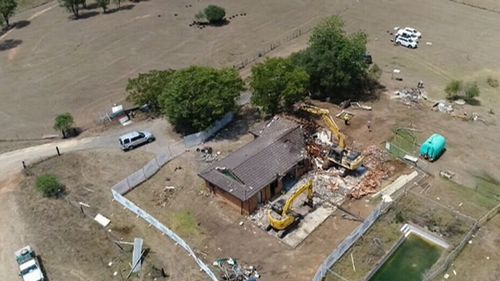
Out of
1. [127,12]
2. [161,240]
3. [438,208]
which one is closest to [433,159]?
[438,208]

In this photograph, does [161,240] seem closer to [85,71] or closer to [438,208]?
[438,208]

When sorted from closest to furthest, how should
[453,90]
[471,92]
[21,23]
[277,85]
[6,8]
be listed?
[277,85] < [471,92] < [453,90] < [6,8] < [21,23]

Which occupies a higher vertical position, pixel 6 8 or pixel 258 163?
pixel 6 8

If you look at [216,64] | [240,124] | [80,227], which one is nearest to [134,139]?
[240,124]

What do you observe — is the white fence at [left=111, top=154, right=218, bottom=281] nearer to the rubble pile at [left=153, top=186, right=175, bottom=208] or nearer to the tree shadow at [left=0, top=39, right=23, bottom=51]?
the rubble pile at [left=153, top=186, right=175, bottom=208]

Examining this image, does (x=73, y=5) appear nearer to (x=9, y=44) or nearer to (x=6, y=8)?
(x=6, y=8)

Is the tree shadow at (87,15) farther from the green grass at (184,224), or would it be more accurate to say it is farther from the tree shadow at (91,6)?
the green grass at (184,224)

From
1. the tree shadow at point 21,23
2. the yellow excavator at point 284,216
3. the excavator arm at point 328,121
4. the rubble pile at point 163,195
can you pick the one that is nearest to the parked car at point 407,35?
the excavator arm at point 328,121
